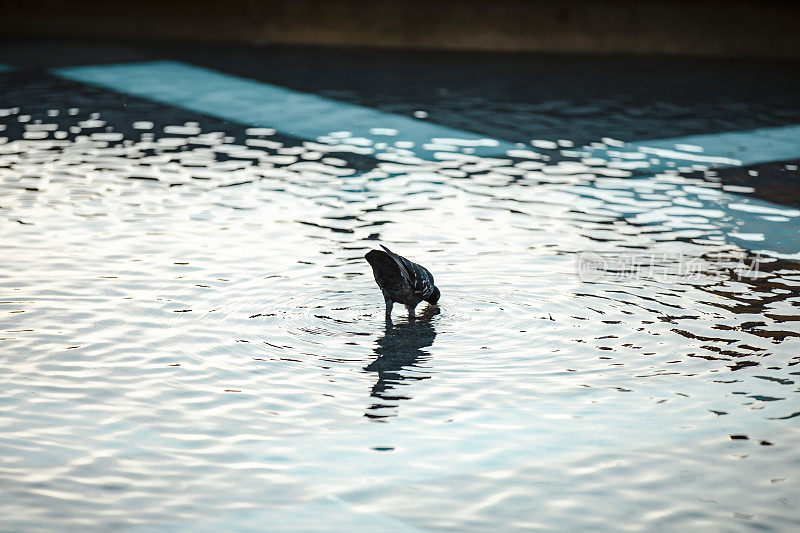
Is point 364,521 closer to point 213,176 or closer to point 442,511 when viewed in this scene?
point 442,511

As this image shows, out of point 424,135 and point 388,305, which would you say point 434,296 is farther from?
point 424,135

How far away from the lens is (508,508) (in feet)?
17.8

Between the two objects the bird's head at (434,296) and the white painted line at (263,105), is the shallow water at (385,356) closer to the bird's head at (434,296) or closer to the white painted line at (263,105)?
the bird's head at (434,296)

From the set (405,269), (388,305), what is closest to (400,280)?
(405,269)

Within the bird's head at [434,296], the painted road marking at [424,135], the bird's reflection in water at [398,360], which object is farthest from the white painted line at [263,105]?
the bird's reflection in water at [398,360]

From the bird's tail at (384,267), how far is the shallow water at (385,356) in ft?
1.27

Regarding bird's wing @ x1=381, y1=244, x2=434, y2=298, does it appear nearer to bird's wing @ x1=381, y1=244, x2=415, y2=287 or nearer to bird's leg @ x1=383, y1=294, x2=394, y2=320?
bird's wing @ x1=381, y1=244, x2=415, y2=287

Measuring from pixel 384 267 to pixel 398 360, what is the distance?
640mm

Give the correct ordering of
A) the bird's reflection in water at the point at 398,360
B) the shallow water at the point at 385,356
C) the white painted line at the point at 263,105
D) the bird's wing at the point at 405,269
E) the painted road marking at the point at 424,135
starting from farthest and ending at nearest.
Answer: the white painted line at the point at 263,105
the painted road marking at the point at 424,135
the bird's wing at the point at 405,269
the bird's reflection in water at the point at 398,360
the shallow water at the point at 385,356

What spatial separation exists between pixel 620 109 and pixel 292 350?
9094 mm

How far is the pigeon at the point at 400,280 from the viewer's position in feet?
24.2

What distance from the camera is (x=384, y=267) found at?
7430 mm

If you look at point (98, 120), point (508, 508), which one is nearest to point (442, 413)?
point (508, 508)

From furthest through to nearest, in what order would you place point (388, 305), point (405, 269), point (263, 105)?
point (263, 105) → point (388, 305) → point (405, 269)
